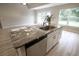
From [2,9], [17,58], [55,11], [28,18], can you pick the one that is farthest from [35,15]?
[55,11]

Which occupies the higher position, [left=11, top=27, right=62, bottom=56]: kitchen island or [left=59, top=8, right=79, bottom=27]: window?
[left=59, top=8, right=79, bottom=27]: window

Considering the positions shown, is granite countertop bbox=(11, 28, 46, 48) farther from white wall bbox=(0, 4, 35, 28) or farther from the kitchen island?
white wall bbox=(0, 4, 35, 28)

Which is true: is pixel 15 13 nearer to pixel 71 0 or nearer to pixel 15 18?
pixel 15 18

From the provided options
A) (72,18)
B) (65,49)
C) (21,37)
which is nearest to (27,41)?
(21,37)

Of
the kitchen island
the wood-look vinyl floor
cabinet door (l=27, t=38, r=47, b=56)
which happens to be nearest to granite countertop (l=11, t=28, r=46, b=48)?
the kitchen island

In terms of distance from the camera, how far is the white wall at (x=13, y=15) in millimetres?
626

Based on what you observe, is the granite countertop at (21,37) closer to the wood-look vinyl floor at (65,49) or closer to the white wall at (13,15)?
the white wall at (13,15)

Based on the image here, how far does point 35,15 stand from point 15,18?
27 cm

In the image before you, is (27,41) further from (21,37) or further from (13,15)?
(13,15)

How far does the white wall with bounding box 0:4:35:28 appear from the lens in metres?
0.63

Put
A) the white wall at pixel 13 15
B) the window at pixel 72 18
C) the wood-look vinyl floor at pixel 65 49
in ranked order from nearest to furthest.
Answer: the white wall at pixel 13 15
the window at pixel 72 18
the wood-look vinyl floor at pixel 65 49

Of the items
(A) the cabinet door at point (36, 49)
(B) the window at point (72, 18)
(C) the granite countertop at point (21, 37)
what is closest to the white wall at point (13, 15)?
(C) the granite countertop at point (21, 37)

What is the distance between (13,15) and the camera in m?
0.68

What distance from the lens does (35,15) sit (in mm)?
858
